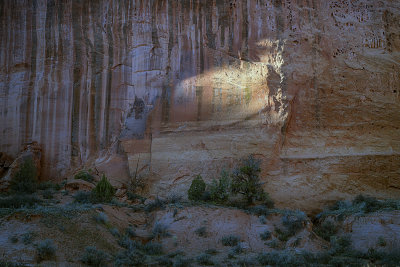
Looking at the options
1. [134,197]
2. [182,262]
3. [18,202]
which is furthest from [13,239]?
[134,197]

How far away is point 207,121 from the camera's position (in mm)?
22422

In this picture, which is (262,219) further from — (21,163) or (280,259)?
(21,163)

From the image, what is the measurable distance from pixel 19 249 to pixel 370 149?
53.5 feet

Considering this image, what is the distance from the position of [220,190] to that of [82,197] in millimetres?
5899

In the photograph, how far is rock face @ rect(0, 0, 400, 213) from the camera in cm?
2167

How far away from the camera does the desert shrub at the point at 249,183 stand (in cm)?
1978

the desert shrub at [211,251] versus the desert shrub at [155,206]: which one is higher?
the desert shrub at [155,206]

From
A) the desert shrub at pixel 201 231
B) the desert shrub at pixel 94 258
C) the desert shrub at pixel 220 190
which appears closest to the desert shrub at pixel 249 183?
the desert shrub at pixel 220 190

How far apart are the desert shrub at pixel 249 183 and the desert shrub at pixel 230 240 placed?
350 centimetres

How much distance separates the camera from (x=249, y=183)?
65.1ft

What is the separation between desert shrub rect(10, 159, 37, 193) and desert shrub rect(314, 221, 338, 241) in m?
12.5

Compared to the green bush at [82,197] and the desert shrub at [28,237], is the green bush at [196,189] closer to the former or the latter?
the green bush at [82,197]

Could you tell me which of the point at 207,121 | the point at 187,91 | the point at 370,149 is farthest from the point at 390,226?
the point at 187,91

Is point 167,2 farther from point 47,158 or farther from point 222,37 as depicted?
point 47,158
